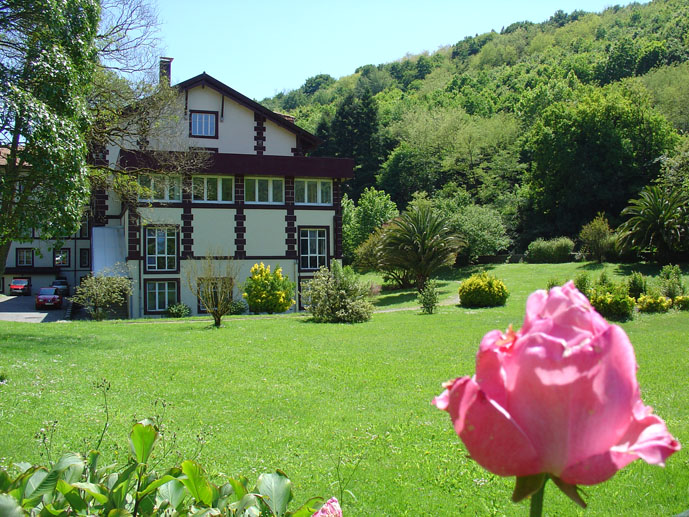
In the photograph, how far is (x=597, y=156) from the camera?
1590 inches

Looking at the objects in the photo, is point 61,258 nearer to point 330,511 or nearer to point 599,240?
point 599,240

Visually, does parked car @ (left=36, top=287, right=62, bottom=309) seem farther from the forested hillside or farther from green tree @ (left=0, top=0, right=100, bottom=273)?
the forested hillside

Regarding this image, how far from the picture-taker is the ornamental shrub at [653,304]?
56.3ft

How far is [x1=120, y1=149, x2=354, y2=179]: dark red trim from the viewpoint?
26609 millimetres

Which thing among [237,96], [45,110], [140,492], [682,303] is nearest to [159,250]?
[237,96]

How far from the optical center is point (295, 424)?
6.62 meters

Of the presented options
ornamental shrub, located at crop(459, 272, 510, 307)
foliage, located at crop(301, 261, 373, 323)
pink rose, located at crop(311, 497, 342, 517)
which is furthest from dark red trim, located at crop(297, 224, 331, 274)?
pink rose, located at crop(311, 497, 342, 517)

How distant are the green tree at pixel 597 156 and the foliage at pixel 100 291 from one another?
31431 millimetres

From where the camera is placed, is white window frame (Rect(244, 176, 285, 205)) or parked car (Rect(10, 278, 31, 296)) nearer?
white window frame (Rect(244, 176, 285, 205))

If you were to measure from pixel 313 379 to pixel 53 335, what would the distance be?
9.03 meters

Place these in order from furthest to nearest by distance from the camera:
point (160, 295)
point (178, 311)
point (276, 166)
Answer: point (276, 166)
point (160, 295)
point (178, 311)

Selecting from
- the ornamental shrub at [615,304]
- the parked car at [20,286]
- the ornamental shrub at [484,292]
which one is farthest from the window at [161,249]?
the parked car at [20,286]

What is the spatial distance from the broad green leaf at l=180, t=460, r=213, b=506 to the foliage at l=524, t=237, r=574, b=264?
36423 mm

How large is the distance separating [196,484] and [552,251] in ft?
120
